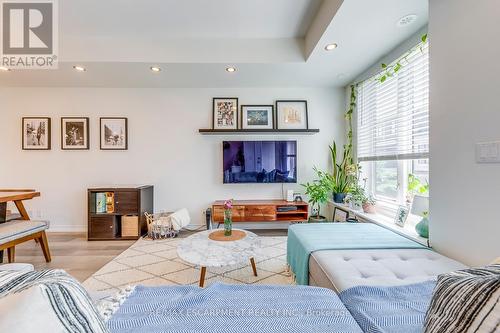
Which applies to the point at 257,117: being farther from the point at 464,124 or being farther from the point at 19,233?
the point at 19,233

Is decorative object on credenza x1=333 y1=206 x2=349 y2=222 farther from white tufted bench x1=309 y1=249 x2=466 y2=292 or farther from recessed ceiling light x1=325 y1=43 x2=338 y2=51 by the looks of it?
recessed ceiling light x1=325 y1=43 x2=338 y2=51

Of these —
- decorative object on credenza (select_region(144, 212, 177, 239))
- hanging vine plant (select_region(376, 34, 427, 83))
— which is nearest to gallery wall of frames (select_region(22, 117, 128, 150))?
decorative object on credenza (select_region(144, 212, 177, 239))

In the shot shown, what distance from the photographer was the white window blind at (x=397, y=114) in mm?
2221

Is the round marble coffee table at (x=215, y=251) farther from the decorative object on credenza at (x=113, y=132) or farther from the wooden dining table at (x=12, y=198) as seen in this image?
the decorative object on credenza at (x=113, y=132)

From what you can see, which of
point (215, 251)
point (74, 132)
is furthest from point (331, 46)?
point (74, 132)

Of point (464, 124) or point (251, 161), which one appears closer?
point (464, 124)

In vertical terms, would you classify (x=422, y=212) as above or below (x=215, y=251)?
above

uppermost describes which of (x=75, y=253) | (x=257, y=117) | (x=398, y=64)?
(x=398, y=64)

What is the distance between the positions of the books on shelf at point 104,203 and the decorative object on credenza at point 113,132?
860 millimetres

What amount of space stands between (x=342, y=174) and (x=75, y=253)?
385 cm

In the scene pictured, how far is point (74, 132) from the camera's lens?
380 centimetres

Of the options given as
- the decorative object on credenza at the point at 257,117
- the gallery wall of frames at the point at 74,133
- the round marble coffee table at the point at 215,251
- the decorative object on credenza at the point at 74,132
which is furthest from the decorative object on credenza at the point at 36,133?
the round marble coffee table at the point at 215,251

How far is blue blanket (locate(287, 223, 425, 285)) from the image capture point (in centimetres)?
167

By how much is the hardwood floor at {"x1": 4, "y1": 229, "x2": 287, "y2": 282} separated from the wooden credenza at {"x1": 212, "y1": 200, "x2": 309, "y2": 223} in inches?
12.6
